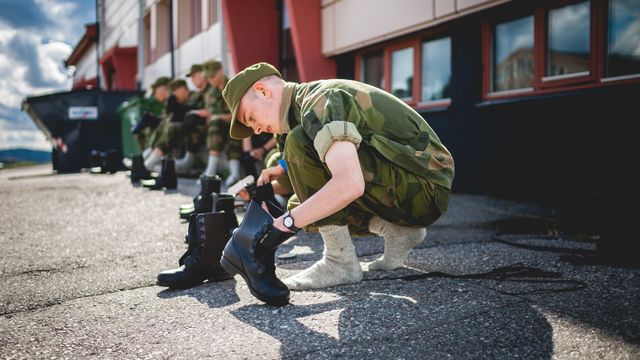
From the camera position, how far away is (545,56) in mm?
4777

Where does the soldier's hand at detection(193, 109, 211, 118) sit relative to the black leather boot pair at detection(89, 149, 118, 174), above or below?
above

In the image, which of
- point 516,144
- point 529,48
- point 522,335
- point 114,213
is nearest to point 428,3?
point 529,48

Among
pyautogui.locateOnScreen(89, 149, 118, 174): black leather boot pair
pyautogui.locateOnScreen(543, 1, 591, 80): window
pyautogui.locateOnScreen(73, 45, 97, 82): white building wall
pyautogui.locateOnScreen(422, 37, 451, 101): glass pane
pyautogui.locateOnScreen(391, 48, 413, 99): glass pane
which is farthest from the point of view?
pyautogui.locateOnScreen(73, 45, 97, 82): white building wall

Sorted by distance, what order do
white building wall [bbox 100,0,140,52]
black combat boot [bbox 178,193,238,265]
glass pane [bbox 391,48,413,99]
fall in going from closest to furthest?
black combat boot [bbox 178,193,238,265] < glass pane [bbox 391,48,413,99] < white building wall [bbox 100,0,140,52]

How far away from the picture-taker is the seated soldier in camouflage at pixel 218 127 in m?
6.69

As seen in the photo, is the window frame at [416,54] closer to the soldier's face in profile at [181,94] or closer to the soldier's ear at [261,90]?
the soldier's face in profile at [181,94]

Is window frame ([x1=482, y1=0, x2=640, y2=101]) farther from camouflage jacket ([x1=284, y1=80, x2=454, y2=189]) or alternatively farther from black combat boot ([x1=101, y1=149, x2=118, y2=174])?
black combat boot ([x1=101, y1=149, x2=118, y2=174])

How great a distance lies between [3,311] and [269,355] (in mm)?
1210

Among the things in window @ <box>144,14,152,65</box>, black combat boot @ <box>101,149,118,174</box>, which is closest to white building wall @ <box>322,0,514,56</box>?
black combat boot @ <box>101,149,118,174</box>

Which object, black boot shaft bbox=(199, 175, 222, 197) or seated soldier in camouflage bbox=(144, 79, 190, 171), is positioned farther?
seated soldier in camouflage bbox=(144, 79, 190, 171)

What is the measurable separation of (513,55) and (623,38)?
3.59ft

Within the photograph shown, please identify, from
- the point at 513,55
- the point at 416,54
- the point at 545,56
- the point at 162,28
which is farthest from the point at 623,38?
the point at 162,28

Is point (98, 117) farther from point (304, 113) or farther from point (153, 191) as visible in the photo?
point (304, 113)

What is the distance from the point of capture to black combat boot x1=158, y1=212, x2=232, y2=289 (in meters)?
2.30
